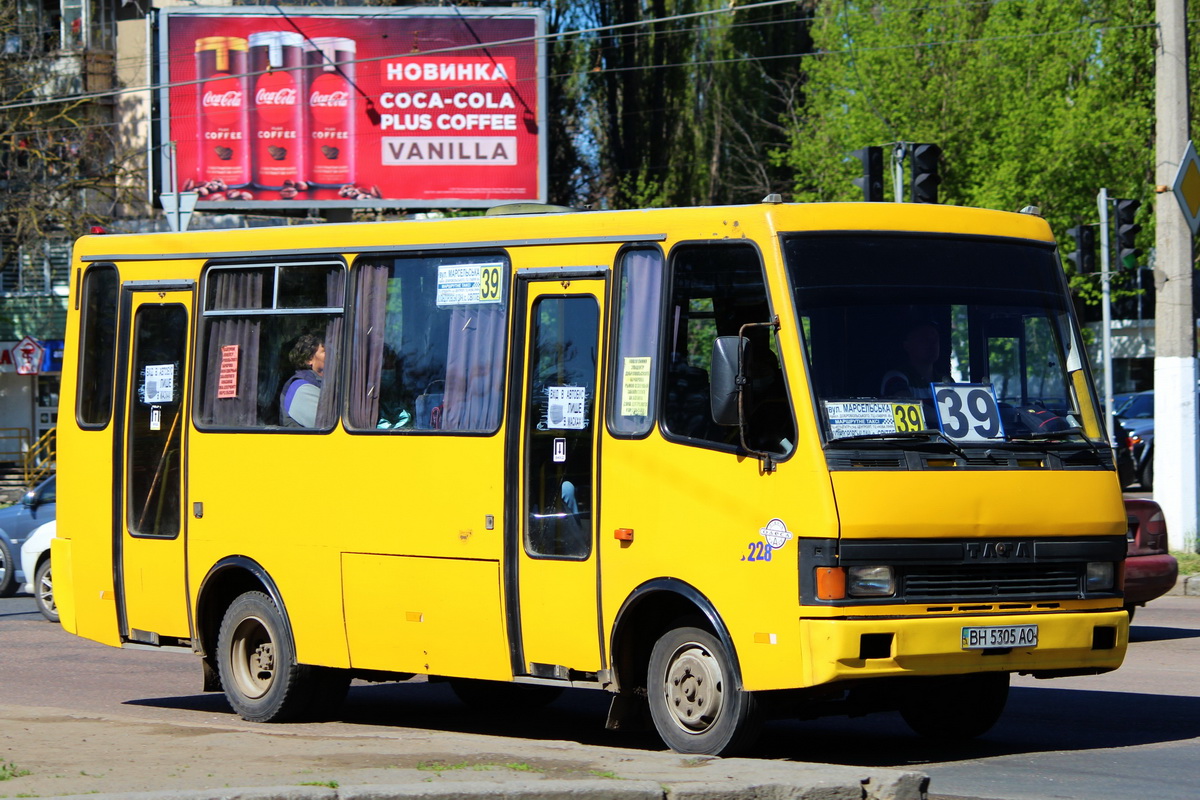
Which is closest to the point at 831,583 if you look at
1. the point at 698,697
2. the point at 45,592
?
the point at 698,697

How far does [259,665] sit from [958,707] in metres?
4.21

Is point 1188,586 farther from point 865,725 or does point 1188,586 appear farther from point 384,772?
point 384,772

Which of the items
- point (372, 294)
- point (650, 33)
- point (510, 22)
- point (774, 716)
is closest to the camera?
point (774, 716)

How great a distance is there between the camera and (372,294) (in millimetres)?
10531

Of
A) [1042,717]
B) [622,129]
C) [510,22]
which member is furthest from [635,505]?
[622,129]

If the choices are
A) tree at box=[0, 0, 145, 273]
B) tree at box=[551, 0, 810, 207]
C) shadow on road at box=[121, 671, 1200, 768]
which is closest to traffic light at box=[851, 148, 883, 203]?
shadow on road at box=[121, 671, 1200, 768]

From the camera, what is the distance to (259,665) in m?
11.2

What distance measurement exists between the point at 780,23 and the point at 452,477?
4047 centimetres

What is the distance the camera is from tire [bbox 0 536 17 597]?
2103cm

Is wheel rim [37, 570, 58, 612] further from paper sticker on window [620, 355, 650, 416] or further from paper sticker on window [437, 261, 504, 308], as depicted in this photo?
paper sticker on window [620, 355, 650, 416]

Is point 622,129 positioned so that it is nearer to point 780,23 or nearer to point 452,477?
point 780,23

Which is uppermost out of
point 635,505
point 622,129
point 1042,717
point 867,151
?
point 622,129

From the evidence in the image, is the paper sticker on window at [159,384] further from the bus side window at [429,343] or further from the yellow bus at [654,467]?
the bus side window at [429,343]

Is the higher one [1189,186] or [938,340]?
[1189,186]
